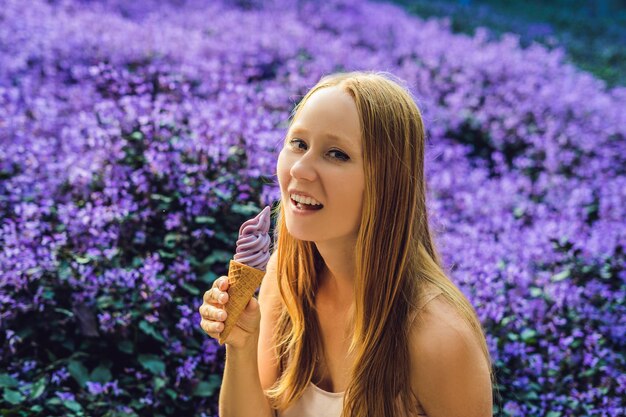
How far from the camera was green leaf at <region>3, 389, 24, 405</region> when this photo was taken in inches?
111

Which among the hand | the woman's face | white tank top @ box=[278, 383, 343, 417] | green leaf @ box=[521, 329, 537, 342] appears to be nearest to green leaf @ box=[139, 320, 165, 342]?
white tank top @ box=[278, 383, 343, 417]

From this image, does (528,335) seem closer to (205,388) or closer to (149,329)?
(205,388)

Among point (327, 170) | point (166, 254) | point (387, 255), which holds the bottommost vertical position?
point (166, 254)

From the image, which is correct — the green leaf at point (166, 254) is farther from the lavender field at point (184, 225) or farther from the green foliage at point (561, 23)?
the green foliage at point (561, 23)

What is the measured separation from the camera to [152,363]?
308 cm

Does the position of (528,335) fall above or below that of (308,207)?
below

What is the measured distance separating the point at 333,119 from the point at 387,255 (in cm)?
42

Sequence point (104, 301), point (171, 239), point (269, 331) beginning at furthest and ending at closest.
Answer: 1. point (171, 239)
2. point (104, 301)
3. point (269, 331)

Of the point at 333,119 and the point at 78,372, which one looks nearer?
the point at 333,119

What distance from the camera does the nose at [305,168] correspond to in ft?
6.47

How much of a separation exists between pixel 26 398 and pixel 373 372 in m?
1.59

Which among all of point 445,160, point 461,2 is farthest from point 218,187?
point 461,2

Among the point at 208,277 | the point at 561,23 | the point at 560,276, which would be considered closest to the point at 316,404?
the point at 208,277

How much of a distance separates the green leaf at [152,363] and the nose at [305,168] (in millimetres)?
1447
